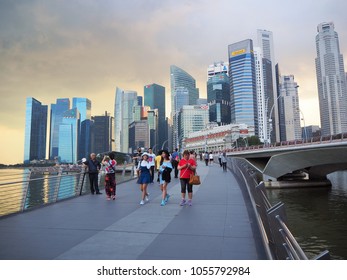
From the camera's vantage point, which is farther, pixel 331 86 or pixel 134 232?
pixel 331 86

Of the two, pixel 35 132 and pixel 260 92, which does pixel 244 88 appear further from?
pixel 35 132

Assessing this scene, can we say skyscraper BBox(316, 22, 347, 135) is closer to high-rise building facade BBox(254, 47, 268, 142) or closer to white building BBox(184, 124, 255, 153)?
white building BBox(184, 124, 255, 153)

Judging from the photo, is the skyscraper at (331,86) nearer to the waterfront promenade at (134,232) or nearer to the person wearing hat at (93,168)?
the person wearing hat at (93,168)

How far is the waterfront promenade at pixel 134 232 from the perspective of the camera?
4.37 metres

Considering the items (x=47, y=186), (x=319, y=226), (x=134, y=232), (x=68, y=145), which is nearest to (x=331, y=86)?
(x=319, y=226)

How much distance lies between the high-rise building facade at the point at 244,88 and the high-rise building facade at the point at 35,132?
391 ft

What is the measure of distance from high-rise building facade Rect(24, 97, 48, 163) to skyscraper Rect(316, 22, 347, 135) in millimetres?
138073

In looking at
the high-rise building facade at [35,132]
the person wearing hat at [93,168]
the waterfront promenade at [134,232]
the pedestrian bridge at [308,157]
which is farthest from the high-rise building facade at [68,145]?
the waterfront promenade at [134,232]

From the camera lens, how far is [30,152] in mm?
141875

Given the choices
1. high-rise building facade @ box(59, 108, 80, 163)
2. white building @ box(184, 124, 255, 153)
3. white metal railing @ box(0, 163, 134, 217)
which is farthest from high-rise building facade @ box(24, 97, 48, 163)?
white metal railing @ box(0, 163, 134, 217)

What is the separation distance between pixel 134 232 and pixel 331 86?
449 ft

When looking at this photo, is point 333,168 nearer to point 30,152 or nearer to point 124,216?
point 124,216

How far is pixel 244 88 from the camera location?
169500mm

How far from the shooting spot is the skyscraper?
105 meters
